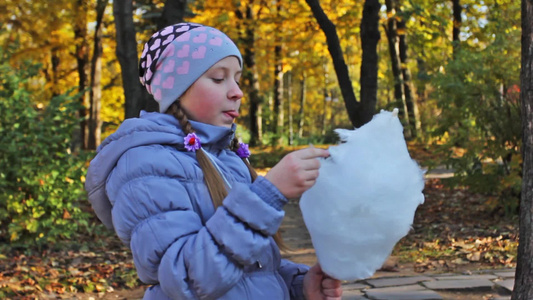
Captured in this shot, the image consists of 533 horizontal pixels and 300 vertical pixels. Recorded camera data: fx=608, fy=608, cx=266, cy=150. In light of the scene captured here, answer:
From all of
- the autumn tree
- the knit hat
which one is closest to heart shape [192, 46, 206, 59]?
the knit hat

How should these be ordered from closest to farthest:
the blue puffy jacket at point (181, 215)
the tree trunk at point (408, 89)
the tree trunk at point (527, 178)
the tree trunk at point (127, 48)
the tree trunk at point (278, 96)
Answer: the blue puffy jacket at point (181, 215), the tree trunk at point (527, 178), the tree trunk at point (127, 48), the tree trunk at point (408, 89), the tree trunk at point (278, 96)

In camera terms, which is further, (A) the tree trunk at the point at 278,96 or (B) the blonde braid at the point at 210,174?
(A) the tree trunk at the point at 278,96

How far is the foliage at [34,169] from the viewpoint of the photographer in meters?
7.17

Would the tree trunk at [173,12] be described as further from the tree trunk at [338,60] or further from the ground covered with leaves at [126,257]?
the tree trunk at [338,60]

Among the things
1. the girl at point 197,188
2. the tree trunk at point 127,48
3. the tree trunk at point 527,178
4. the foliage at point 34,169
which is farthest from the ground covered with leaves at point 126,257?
the girl at point 197,188

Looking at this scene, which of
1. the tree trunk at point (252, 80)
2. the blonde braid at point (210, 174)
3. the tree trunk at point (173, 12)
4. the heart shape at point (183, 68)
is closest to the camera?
the blonde braid at point (210, 174)

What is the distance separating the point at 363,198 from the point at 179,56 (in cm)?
71

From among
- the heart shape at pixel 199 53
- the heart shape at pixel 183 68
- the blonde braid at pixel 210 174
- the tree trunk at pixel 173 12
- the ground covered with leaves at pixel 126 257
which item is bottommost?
the ground covered with leaves at pixel 126 257

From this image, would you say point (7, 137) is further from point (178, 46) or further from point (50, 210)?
point (178, 46)

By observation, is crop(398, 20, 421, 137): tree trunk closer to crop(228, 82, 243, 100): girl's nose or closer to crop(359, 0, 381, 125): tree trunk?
crop(359, 0, 381, 125): tree trunk

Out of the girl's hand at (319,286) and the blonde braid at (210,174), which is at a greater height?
the blonde braid at (210,174)

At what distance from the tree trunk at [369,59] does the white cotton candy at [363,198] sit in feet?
23.1

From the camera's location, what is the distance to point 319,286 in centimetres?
192

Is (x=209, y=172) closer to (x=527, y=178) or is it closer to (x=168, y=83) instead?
(x=168, y=83)
